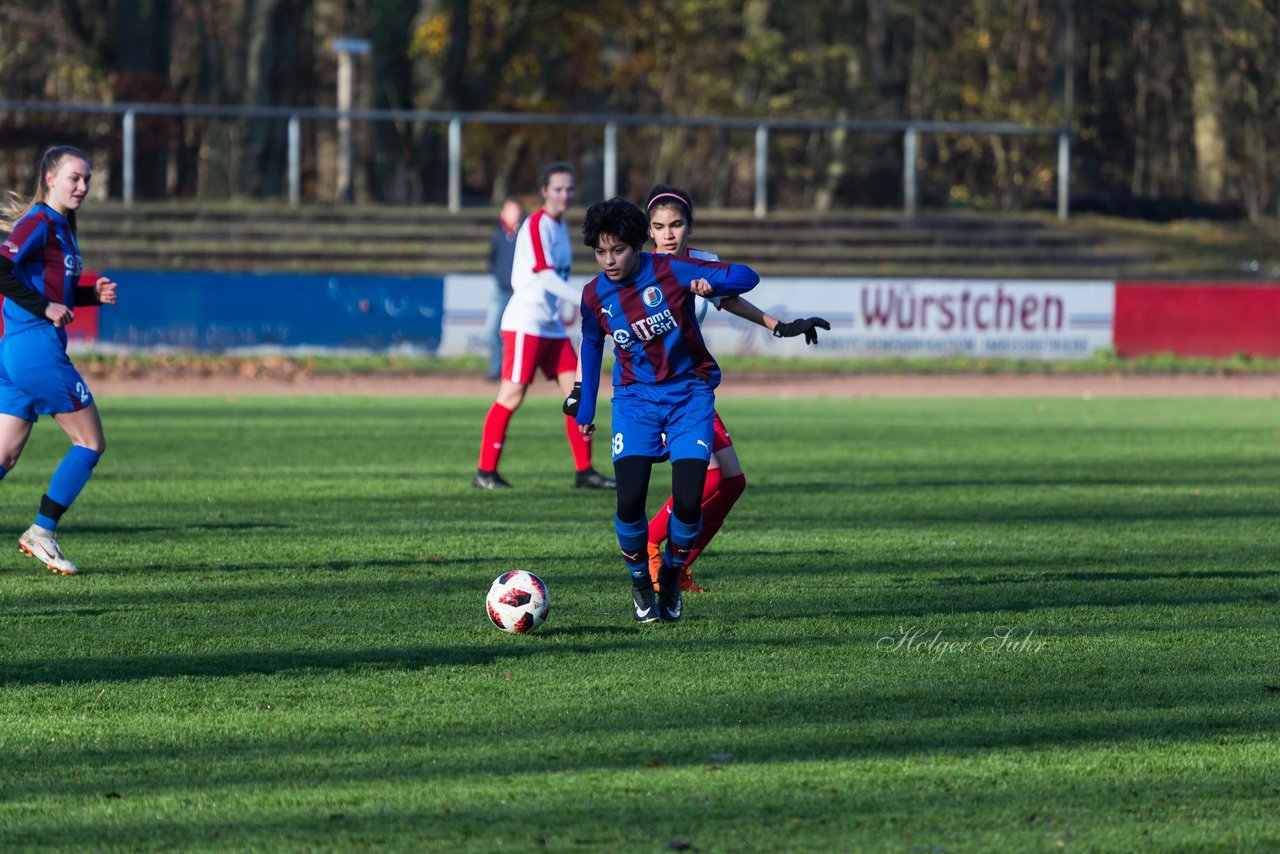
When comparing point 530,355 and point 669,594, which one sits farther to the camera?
point 530,355

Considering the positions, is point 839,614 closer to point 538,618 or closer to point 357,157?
point 538,618

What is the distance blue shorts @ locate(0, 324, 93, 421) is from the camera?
27.1 ft

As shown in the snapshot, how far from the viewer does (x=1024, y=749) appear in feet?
17.0

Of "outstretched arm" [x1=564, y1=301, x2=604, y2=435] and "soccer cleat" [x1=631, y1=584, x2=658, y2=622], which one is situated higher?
"outstretched arm" [x1=564, y1=301, x2=604, y2=435]

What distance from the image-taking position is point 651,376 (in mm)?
7082

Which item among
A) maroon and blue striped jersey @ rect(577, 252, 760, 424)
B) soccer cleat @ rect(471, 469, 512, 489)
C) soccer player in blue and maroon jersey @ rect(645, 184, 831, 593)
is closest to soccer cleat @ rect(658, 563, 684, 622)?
soccer player in blue and maroon jersey @ rect(645, 184, 831, 593)

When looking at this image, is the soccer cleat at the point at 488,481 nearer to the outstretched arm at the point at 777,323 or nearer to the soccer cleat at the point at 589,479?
the soccer cleat at the point at 589,479

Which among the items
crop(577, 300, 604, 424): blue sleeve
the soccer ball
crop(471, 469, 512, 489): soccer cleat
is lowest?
crop(471, 469, 512, 489): soccer cleat

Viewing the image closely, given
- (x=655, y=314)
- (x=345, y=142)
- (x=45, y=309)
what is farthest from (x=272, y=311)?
→ (x=655, y=314)

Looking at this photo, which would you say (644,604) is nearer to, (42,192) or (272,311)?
(42,192)

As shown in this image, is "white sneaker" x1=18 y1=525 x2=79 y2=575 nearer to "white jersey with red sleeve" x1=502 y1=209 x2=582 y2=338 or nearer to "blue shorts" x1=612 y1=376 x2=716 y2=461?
"blue shorts" x1=612 y1=376 x2=716 y2=461

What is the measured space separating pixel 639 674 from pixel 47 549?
3575 millimetres

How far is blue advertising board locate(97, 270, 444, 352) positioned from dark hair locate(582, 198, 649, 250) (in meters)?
19.0

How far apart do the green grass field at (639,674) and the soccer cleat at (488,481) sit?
0.24m
